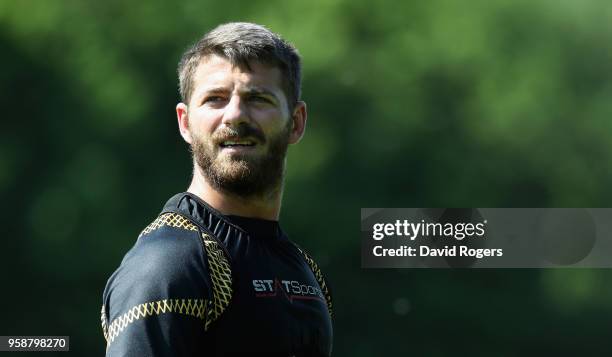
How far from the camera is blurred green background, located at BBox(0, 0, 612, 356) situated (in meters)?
13.1

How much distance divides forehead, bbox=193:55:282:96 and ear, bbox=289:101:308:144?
15 cm

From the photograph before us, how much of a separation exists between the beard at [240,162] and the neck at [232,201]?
15 mm

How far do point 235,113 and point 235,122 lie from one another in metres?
0.02

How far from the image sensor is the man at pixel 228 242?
236cm

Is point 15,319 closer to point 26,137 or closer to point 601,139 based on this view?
point 26,137

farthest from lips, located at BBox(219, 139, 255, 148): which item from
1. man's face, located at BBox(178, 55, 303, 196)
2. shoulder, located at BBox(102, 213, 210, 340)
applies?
shoulder, located at BBox(102, 213, 210, 340)

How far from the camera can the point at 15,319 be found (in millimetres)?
12773

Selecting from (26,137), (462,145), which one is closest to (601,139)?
(462,145)

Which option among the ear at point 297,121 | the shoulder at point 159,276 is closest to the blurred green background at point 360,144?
the ear at point 297,121

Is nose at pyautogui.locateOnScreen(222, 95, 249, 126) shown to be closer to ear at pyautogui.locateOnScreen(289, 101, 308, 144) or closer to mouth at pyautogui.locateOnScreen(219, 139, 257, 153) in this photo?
mouth at pyautogui.locateOnScreen(219, 139, 257, 153)

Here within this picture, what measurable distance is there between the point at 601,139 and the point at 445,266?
290 centimetres

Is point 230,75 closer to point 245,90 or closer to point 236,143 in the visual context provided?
point 245,90

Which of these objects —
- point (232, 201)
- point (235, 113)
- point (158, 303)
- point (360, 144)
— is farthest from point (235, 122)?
point (360, 144)

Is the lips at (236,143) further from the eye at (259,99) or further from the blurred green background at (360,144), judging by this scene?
the blurred green background at (360,144)
